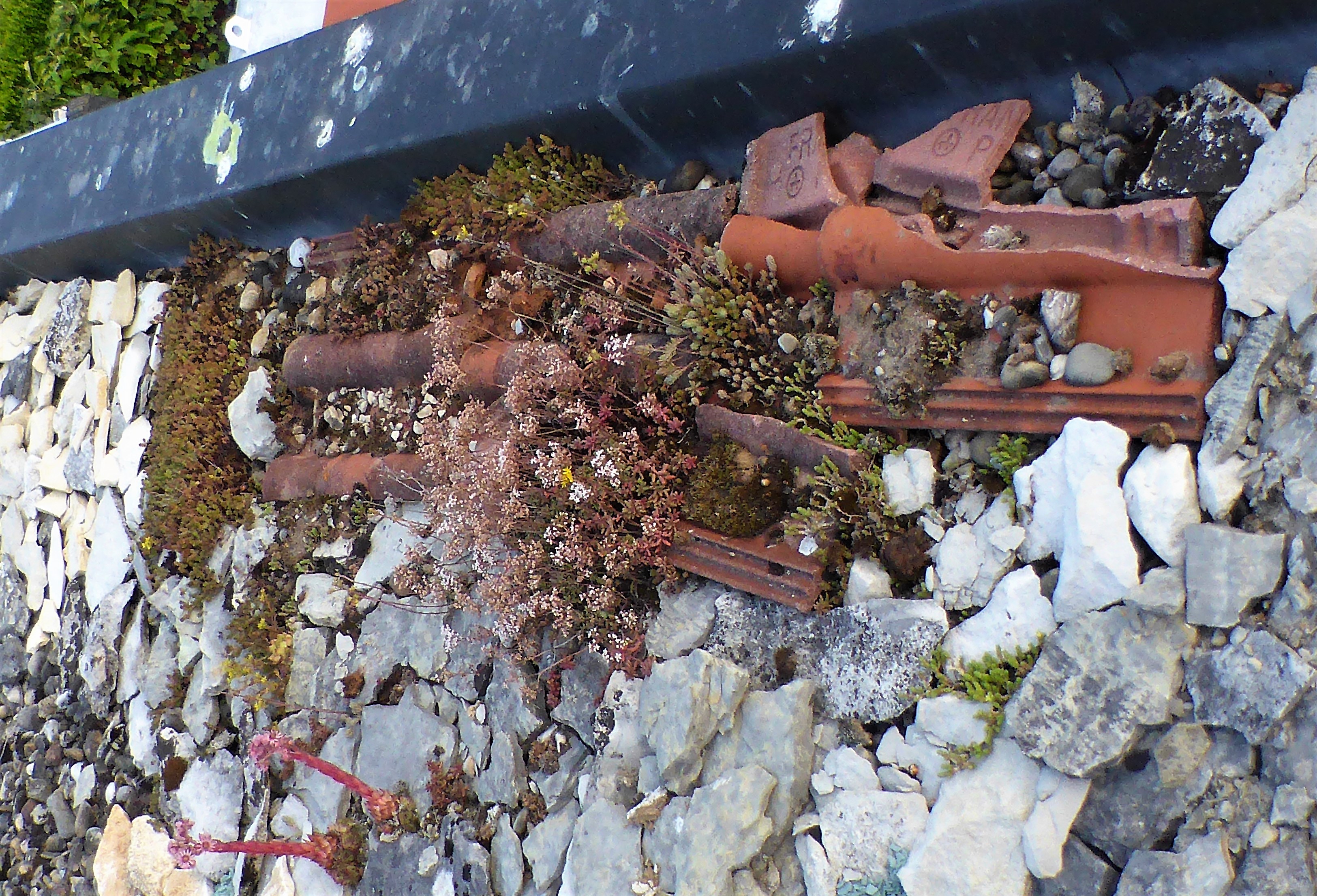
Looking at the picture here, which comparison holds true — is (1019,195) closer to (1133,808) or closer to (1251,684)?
(1251,684)

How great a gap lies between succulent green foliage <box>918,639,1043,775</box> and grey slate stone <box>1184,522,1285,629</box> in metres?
0.43

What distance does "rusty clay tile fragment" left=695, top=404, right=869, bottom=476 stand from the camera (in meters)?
3.18

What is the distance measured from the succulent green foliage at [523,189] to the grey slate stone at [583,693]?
6.19ft

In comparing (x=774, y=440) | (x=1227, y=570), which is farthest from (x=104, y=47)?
(x=1227, y=570)

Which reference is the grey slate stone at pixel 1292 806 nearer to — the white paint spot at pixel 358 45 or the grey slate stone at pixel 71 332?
the white paint spot at pixel 358 45

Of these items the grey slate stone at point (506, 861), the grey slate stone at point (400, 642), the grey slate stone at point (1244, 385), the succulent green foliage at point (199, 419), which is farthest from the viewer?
the succulent green foliage at point (199, 419)

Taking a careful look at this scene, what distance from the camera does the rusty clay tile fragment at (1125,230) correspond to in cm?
269

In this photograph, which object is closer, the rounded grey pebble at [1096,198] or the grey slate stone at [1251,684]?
the grey slate stone at [1251,684]

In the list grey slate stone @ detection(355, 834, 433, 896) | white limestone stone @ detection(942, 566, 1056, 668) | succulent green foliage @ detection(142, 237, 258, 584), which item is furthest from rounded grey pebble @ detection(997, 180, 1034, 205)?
succulent green foliage @ detection(142, 237, 258, 584)

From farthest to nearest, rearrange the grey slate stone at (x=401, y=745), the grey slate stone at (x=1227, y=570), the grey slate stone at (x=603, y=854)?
the grey slate stone at (x=401, y=745), the grey slate stone at (x=603, y=854), the grey slate stone at (x=1227, y=570)

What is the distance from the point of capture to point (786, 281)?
139 inches

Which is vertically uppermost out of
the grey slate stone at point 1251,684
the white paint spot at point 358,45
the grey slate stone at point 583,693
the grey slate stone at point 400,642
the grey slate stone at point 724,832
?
the white paint spot at point 358,45

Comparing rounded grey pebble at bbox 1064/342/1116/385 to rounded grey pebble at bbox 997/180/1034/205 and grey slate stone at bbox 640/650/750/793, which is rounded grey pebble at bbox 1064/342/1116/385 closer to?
rounded grey pebble at bbox 997/180/1034/205

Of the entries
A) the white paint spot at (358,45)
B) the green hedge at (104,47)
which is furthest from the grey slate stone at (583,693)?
the green hedge at (104,47)
